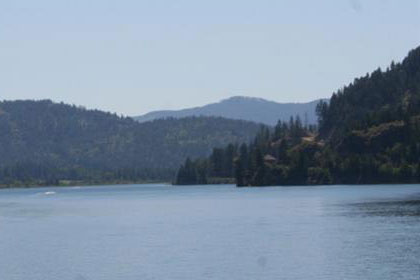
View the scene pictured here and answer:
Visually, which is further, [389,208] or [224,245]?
[389,208]

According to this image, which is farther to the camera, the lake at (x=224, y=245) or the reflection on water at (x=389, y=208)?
the reflection on water at (x=389, y=208)

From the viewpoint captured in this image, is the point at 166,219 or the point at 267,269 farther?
the point at 166,219

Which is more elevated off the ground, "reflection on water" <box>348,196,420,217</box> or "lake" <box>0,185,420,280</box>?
"reflection on water" <box>348,196,420,217</box>

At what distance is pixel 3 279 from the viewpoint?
8531 centimetres

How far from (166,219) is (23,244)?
43.9m

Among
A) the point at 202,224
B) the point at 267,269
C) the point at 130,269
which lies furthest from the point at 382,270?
the point at 202,224

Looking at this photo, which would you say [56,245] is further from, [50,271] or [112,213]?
[112,213]

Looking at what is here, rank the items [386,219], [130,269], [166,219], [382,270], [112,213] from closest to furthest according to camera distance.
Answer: [382,270]
[130,269]
[386,219]
[166,219]
[112,213]

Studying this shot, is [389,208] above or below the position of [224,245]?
above

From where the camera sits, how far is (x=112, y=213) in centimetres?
18850

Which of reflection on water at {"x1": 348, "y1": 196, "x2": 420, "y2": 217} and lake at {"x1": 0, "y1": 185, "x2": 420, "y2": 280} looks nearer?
lake at {"x1": 0, "y1": 185, "x2": 420, "y2": 280}

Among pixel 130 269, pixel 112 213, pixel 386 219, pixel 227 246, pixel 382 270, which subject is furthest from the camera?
pixel 112 213

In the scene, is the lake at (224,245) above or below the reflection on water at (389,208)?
below

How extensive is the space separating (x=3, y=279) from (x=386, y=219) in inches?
2534
